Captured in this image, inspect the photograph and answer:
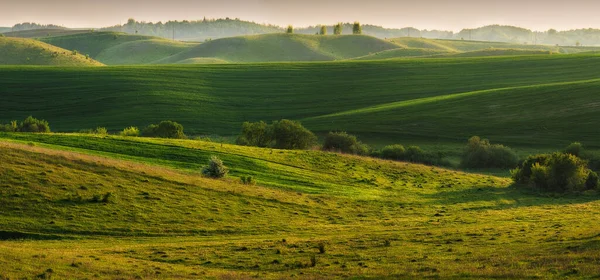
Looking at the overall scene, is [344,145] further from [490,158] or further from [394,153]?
[490,158]

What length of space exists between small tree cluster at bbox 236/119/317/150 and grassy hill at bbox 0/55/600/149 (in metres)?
17.0

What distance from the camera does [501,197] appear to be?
53344 millimetres

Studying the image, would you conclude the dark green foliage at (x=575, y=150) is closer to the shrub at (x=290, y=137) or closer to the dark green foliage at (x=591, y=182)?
the dark green foliage at (x=591, y=182)

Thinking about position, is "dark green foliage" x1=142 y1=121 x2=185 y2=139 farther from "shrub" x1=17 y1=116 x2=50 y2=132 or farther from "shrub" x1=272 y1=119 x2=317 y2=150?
"shrub" x1=17 y1=116 x2=50 y2=132

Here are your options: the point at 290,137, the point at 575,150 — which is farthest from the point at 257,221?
the point at 575,150

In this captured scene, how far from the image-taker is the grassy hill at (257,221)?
26.0 m

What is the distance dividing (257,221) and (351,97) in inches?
3454

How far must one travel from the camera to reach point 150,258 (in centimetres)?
2819

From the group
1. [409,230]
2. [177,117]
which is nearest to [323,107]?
[177,117]

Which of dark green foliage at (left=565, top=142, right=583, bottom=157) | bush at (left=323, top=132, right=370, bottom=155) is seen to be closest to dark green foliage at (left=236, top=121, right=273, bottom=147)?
bush at (left=323, top=132, right=370, bottom=155)

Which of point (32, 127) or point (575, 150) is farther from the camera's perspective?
point (32, 127)

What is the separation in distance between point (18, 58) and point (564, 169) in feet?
574

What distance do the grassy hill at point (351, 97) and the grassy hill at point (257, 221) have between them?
35.3 meters

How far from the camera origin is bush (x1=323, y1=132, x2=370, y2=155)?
7850 centimetres
